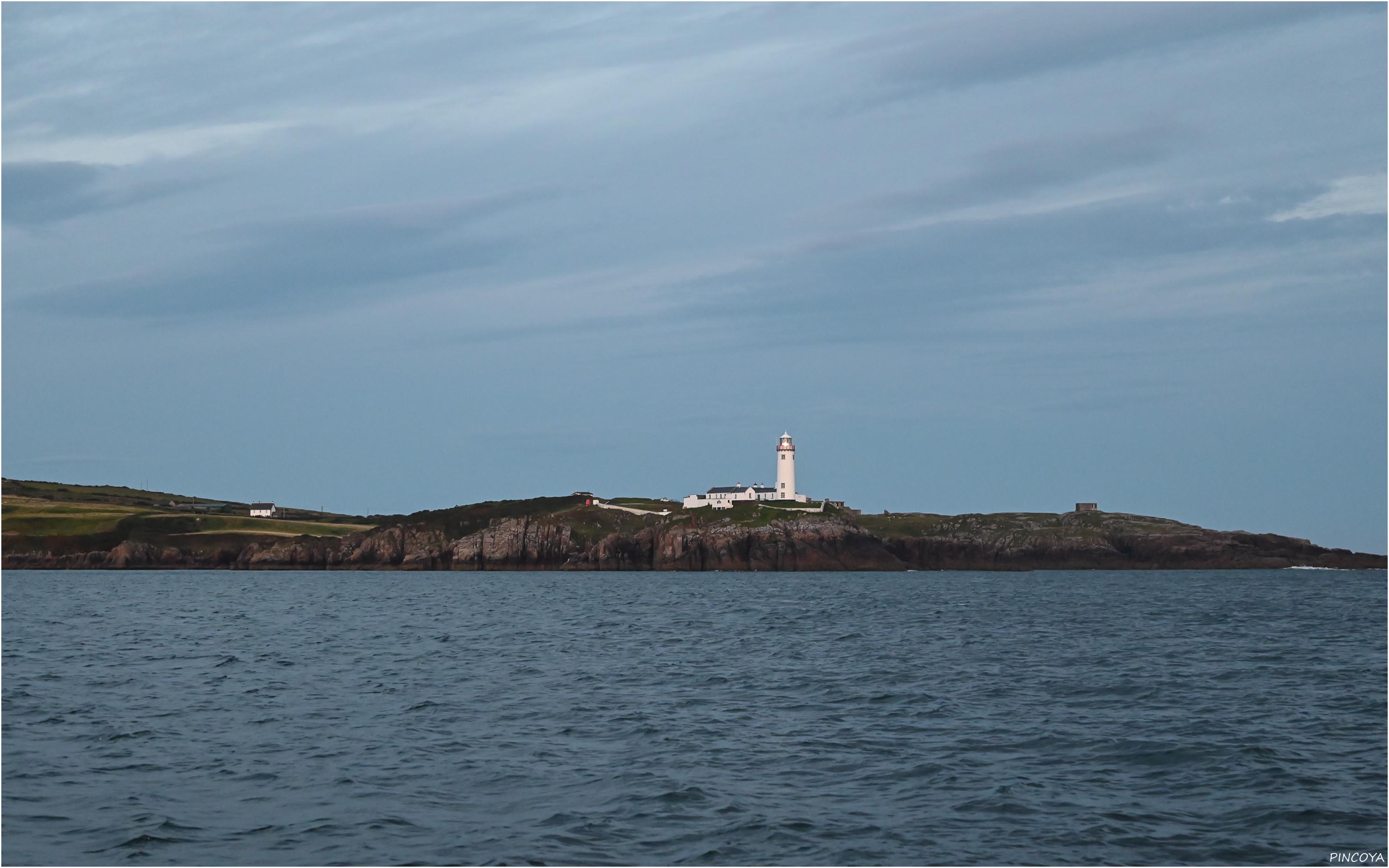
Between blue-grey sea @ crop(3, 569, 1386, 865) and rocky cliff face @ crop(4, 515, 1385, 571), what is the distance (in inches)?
4461

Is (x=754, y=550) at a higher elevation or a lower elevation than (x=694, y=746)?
higher

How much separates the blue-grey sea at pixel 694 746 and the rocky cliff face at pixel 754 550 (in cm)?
11331

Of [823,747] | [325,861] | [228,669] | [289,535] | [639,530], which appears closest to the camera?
[325,861]

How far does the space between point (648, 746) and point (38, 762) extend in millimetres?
11954

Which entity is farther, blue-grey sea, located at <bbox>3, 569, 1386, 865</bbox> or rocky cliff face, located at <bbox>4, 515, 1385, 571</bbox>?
rocky cliff face, located at <bbox>4, 515, 1385, 571</bbox>

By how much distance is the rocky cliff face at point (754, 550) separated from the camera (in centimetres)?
17075

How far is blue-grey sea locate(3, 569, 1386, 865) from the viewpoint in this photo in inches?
714

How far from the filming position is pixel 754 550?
16862 centimetres

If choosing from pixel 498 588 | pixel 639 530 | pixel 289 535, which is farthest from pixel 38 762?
pixel 289 535

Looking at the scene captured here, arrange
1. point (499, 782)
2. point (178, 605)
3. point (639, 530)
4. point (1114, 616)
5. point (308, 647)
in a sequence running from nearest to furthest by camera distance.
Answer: point (499, 782)
point (308, 647)
point (1114, 616)
point (178, 605)
point (639, 530)

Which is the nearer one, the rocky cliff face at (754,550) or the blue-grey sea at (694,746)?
the blue-grey sea at (694,746)

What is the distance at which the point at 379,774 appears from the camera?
2239 cm

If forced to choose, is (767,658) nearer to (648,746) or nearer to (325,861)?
(648,746)

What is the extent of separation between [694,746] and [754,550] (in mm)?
143603
